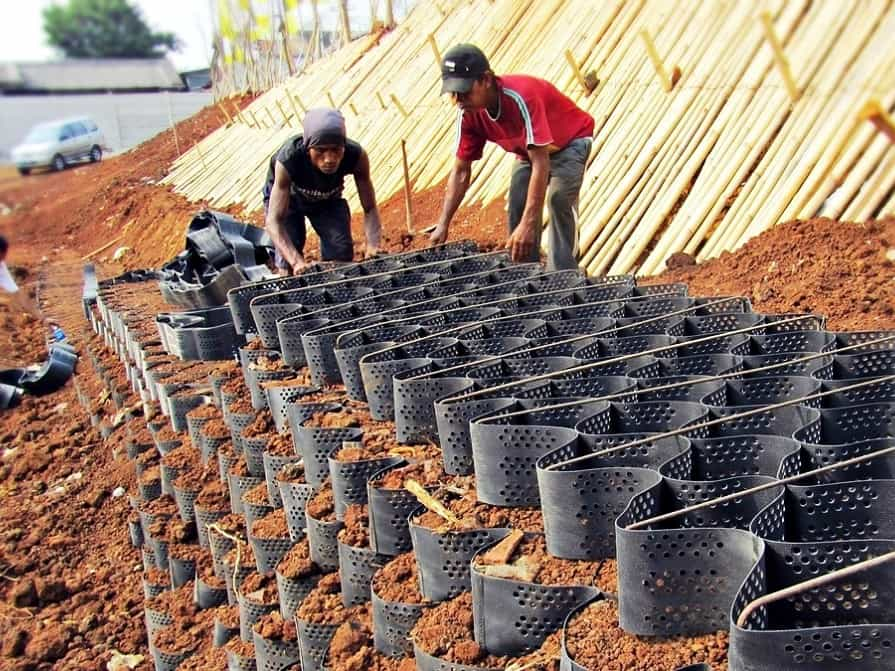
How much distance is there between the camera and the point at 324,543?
341 centimetres

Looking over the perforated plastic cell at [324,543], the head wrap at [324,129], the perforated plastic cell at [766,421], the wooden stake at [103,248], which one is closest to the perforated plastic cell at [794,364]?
the perforated plastic cell at [766,421]

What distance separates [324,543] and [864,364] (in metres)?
2.14

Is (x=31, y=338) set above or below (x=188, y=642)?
above

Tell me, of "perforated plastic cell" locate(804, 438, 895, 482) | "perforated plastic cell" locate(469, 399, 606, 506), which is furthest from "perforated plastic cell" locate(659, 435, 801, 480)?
"perforated plastic cell" locate(469, 399, 606, 506)

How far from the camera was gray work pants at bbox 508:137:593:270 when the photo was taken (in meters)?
5.88

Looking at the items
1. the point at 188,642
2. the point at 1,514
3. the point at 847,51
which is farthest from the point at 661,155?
the point at 1,514

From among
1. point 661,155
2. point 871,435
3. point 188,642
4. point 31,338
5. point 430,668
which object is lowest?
point 188,642

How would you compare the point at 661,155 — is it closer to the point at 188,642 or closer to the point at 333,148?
the point at 333,148

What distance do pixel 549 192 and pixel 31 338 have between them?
6984 millimetres

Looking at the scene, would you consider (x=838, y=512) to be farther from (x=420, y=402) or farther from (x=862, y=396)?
(x=420, y=402)

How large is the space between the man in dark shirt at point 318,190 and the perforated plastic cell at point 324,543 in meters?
2.65

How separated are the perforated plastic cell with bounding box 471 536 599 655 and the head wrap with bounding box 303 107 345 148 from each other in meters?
3.83

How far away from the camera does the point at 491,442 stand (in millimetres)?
2928

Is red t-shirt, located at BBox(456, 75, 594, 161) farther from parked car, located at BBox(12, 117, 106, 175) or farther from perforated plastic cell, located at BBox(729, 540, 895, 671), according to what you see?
parked car, located at BBox(12, 117, 106, 175)
